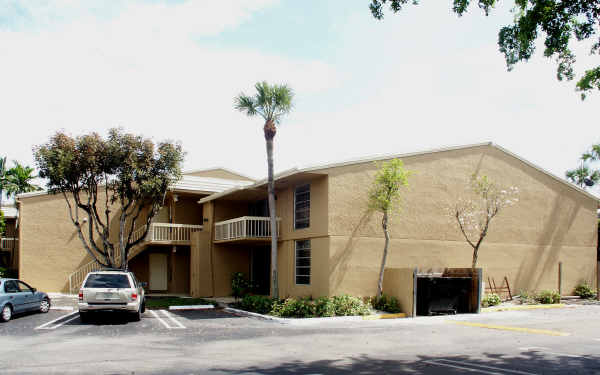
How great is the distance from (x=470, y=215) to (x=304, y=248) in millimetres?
6624

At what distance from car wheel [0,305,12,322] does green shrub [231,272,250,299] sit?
942 cm

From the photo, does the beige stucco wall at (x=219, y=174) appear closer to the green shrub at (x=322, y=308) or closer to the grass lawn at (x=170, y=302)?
the grass lawn at (x=170, y=302)

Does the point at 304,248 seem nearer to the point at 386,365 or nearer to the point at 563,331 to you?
the point at 563,331

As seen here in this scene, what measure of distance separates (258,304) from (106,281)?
18.2 ft

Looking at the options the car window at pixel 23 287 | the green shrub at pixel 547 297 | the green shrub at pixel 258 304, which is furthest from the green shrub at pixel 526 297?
the car window at pixel 23 287

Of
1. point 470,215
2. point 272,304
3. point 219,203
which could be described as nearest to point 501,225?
point 470,215

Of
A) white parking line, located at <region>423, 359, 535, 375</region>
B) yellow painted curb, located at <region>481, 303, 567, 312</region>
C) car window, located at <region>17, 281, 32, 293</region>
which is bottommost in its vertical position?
yellow painted curb, located at <region>481, 303, 567, 312</region>

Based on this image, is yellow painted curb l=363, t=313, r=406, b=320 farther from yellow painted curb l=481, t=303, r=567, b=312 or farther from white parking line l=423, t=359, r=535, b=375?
white parking line l=423, t=359, r=535, b=375

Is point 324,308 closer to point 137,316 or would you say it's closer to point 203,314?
point 203,314

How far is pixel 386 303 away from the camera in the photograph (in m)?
19.0

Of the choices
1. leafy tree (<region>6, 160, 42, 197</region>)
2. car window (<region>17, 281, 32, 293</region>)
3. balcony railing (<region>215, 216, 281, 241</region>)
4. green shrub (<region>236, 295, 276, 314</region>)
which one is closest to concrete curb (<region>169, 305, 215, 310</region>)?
green shrub (<region>236, 295, 276, 314</region>)

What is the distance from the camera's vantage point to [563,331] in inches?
560

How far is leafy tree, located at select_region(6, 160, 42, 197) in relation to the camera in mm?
44062

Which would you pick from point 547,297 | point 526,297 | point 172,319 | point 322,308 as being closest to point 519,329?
point 322,308
